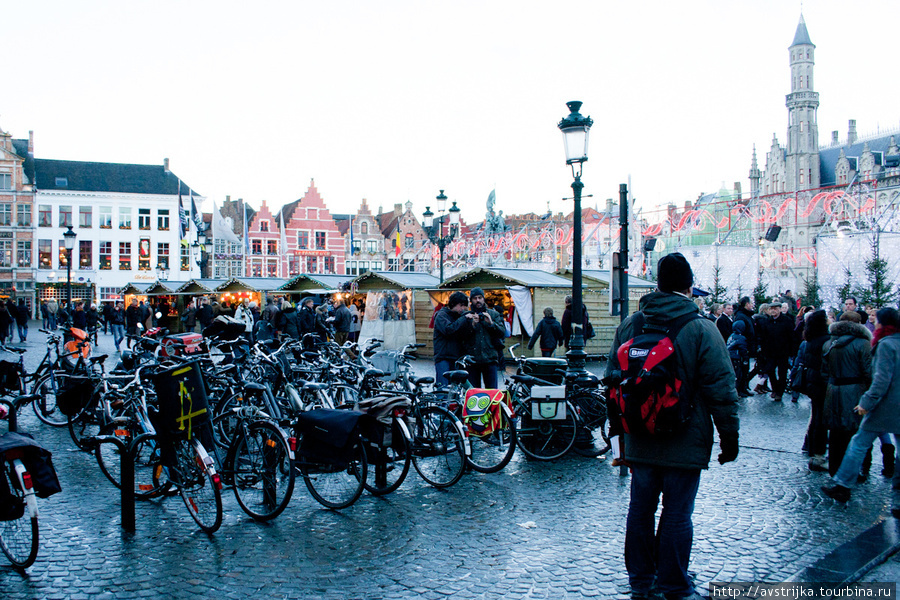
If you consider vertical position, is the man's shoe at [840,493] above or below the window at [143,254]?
below

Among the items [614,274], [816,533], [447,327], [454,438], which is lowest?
[816,533]

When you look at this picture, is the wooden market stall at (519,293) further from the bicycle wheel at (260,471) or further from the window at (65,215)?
the window at (65,215)

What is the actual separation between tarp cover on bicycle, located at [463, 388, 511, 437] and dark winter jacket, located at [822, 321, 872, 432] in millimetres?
2737

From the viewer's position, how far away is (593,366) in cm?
1608

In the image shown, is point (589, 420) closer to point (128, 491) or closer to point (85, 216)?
point (128, 491)

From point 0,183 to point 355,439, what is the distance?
55.8 meters

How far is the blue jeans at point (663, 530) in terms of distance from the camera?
11.2 ft

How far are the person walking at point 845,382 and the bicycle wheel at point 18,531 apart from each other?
224 inches

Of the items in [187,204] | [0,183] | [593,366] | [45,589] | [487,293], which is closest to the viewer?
[45,589]

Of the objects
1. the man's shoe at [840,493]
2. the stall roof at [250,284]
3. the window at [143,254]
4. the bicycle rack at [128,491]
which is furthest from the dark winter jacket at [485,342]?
the window at [143,254]

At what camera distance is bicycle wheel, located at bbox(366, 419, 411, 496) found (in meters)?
5.43

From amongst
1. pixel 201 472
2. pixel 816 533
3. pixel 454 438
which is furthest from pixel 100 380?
pixel 816 533

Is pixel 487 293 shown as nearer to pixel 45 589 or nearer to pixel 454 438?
pixel 454 438

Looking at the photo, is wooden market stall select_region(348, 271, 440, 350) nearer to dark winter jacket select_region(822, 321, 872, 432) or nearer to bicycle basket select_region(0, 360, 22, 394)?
bicycle basket select_region(0, 360, 22, 394)
